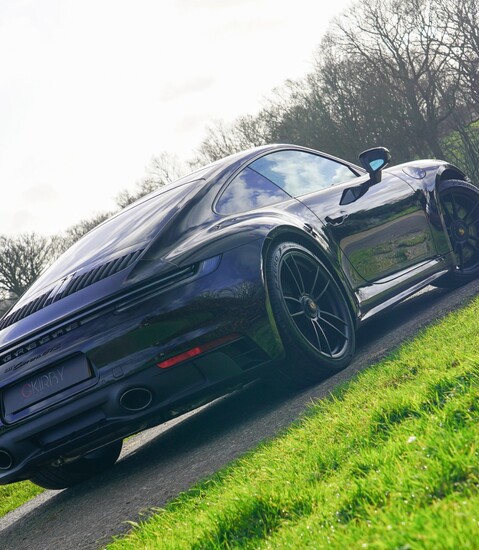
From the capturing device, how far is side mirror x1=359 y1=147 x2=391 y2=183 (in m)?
6.07

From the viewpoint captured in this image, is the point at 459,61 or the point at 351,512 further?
the point at 459,61

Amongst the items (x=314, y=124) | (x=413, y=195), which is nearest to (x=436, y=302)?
(x=413, y=195)

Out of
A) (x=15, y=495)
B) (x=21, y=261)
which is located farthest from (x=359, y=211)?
(x=21, y=261)

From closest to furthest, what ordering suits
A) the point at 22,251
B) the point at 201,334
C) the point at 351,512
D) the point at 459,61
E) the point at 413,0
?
the point at 351,512, the point at 201,334, the point at 459,61, the point at 413,0, the point at 22,251

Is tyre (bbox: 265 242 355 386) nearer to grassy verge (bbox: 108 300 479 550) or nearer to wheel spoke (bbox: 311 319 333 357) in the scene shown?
wheel spoke (bbox: 311 319 333 357)

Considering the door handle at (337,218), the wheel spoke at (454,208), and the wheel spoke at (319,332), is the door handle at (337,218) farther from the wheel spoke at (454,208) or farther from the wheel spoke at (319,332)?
the wheel spoke at (454,208)

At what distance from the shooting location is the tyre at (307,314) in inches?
169

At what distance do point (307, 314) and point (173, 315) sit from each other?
1.00 metres

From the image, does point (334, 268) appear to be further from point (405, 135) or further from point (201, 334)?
point (405, 135)

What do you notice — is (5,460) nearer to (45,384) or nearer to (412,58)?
(45,384)

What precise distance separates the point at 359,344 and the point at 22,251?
52450 millimetres

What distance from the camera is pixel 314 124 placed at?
1350 inches

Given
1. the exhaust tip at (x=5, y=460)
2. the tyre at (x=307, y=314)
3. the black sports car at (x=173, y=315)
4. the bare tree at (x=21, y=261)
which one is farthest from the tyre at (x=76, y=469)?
the bare tree at (x=21, y=261)

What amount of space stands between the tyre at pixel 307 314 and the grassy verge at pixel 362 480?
0.55 metres
